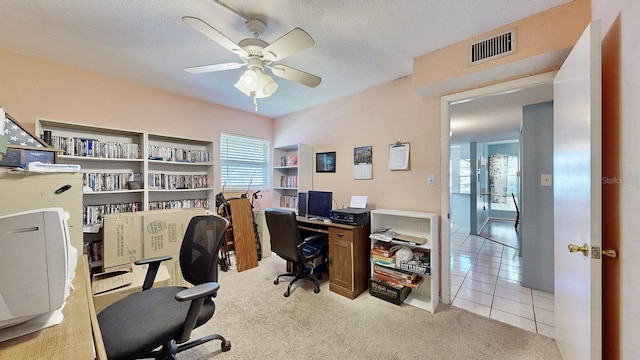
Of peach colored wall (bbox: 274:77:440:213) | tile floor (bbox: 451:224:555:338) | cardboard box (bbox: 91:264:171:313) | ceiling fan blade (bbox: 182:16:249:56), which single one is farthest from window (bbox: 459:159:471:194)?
cardboard box (bbox: 91:264:171:313)

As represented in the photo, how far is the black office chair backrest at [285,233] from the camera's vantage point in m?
2.41

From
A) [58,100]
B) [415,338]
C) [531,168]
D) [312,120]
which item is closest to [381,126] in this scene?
[312,120]

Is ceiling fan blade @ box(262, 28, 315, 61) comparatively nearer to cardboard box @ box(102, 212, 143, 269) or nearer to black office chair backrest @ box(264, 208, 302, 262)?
black office chair backrest @ box(264, 208, 302, 262)

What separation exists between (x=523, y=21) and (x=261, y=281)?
341 cm

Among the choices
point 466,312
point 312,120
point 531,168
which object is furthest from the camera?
point 312,120

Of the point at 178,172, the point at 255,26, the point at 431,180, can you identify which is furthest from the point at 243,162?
the point at 431,180

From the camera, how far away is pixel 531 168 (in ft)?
8.75

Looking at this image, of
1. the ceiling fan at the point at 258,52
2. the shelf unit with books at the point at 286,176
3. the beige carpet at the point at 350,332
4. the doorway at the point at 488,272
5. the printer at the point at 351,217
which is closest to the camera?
the ceiling fan at the point at 258,52

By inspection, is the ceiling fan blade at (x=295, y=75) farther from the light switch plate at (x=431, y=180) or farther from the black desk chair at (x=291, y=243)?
the light switch plate at (x=431, y=180)

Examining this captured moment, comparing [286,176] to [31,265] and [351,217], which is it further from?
[31,265]

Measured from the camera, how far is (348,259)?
243cm

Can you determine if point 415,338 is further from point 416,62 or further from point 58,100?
point 58,100

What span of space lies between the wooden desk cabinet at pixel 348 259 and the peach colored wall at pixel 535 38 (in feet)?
5.54

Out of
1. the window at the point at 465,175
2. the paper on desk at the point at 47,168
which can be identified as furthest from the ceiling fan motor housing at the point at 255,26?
the window at the point at 465,175
